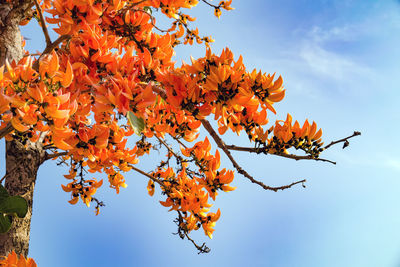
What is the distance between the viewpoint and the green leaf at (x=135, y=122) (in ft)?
4.18

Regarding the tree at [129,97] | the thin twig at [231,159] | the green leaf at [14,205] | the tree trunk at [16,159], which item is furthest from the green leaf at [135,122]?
the tree trunk at [16,159]

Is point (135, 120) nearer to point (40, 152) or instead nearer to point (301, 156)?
point (301, 156)

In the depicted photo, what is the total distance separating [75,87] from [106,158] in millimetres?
→ 783

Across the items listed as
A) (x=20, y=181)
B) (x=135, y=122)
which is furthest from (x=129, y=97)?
(x=20, y=181)

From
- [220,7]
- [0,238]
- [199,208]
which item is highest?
[220,7]

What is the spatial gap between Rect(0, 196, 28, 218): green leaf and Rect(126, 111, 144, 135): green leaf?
71 centimetres

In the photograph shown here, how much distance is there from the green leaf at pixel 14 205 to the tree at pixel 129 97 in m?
0.28

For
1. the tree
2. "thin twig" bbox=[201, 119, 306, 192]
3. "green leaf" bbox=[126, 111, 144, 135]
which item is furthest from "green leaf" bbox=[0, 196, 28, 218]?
"thin twig" bbox=[201, 119, 306, 192]

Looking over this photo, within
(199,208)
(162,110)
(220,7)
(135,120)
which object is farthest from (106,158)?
(220,7)

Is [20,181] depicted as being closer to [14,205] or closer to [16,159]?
[16,159]

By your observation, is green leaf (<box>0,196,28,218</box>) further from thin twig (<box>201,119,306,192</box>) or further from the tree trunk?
thin twig (<box>201,119,306,192</box>)

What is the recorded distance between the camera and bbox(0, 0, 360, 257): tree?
1188 mm

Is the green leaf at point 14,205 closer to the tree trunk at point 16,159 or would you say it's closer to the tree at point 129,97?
the tree at point 129,97

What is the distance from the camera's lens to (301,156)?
4.91 feet
